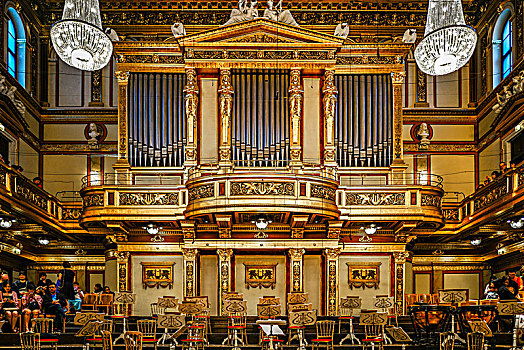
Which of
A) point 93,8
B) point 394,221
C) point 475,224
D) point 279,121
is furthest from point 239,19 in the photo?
point 93,8

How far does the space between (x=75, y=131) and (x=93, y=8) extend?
13183 millimetres

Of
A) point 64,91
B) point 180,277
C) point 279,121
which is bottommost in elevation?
point 180,277

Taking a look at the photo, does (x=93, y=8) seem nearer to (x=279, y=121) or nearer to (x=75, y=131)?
(x=279, y=121)

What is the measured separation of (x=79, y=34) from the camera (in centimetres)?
1084

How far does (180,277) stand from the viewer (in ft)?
66.6

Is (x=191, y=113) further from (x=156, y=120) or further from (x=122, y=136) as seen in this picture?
(x=122, y=136)

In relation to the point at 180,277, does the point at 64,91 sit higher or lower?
higher

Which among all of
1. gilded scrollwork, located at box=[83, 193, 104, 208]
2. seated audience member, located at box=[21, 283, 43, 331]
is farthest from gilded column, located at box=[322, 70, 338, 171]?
seated audience member, located at box=[21, 283, 43, 331]

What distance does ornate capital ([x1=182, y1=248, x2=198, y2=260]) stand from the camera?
19.9 m

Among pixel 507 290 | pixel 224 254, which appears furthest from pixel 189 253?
pixel 507 290

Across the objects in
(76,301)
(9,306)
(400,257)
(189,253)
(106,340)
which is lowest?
(76,301)

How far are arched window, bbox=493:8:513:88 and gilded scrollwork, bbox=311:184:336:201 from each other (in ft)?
21.2

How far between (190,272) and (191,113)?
4.11m

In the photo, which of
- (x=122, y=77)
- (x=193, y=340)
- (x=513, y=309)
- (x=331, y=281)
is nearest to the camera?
(x=513, y=309)
